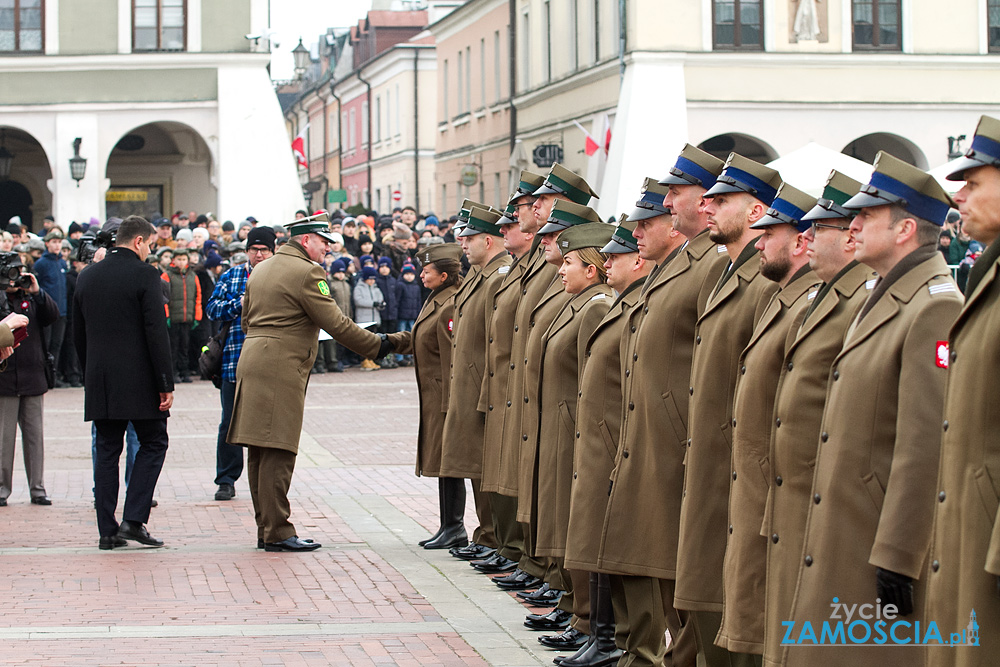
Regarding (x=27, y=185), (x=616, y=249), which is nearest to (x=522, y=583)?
(x=616, y=249)

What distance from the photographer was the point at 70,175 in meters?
29.7

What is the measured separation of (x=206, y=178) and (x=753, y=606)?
95.9ft

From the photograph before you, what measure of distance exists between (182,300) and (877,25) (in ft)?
59.6

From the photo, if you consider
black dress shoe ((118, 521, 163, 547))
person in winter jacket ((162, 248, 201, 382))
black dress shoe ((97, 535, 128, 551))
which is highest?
person in winter jacket ((162, 248, 201, 382))

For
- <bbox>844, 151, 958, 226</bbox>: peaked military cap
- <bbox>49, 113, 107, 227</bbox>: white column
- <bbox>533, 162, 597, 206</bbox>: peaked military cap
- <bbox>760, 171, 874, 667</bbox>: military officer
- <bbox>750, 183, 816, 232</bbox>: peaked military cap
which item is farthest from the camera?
<bbox>49, 113, 107, 227</bbox>: white column

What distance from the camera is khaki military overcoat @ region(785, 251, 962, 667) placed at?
416 cm

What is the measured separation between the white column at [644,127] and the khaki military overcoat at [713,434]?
2210cm

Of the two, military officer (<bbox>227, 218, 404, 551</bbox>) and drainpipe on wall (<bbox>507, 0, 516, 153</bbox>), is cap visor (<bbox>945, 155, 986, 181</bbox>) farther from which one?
drainpipe on wall (<bbox>507, 0, 516, 153</bbox>)

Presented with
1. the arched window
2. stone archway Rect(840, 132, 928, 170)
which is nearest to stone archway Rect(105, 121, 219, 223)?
stone archway Rect(840, 132, 928, 170)

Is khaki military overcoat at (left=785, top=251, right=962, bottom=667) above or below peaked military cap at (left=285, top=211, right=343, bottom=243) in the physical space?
below

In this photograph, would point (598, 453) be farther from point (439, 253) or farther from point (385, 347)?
point (385, 347)

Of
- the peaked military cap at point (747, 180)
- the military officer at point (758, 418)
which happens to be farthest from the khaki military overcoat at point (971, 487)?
the peaked military cap at point (747, 180)

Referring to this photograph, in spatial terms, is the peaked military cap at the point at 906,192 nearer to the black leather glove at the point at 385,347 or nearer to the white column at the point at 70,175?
the black leather glove at the point at 385,347

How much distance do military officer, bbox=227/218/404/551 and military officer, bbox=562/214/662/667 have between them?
3.42 m
